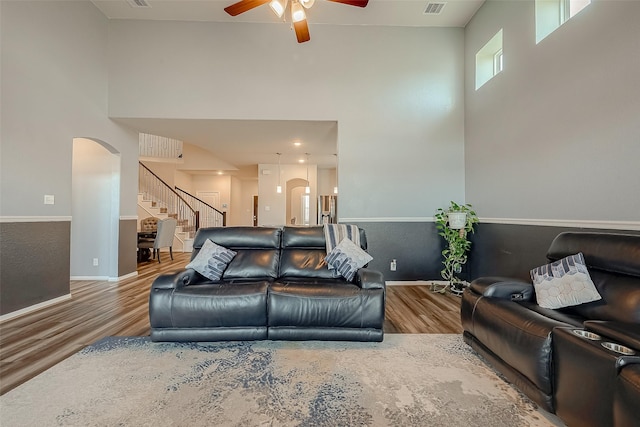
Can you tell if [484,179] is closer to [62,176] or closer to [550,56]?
[550,56]

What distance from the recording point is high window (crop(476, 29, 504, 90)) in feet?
14.0

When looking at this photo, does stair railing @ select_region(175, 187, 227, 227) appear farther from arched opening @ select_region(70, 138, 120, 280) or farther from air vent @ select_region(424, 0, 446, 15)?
air vent @ select_region(424, 0, 446, 15)

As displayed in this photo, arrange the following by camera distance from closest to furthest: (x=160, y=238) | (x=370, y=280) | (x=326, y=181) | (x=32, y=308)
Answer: (x=370, y=280) → (x=32, y=308) → (x=160, y=238) → (x=326, y=181)

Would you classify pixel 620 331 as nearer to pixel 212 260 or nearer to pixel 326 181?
pixel 212 260

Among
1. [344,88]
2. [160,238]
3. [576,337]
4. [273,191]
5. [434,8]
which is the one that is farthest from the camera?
[273,191]

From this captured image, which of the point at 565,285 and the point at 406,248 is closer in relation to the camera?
the point at 565,285

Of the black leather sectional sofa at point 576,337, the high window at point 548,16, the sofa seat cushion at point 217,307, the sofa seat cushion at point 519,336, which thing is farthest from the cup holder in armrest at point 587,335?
the high window at point 548,16

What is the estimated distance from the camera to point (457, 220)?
4172 millimetres

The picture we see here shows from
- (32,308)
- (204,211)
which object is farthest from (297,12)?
(204,211)

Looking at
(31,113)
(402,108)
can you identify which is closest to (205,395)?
(31,113)

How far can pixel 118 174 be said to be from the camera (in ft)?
16.0

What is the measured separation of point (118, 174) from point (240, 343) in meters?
4.00

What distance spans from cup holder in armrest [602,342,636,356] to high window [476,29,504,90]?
4.07 meters

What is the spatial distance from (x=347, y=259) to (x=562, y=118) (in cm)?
256
